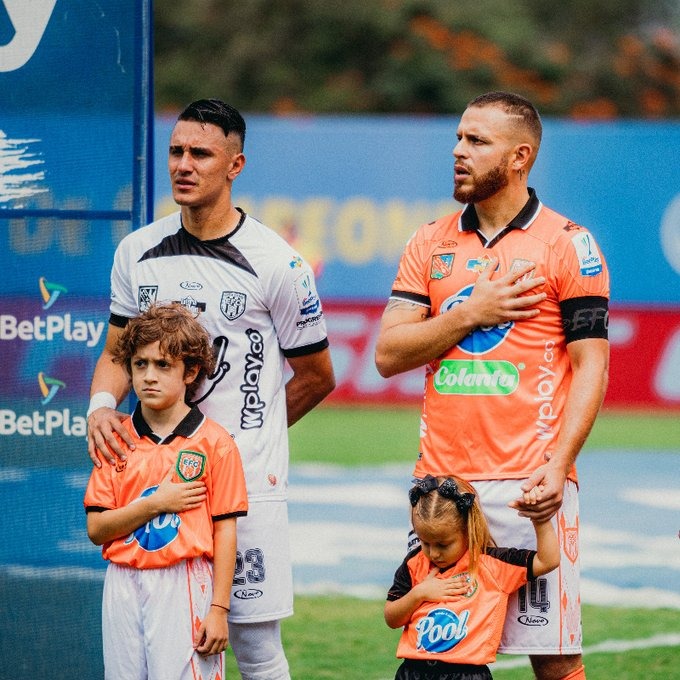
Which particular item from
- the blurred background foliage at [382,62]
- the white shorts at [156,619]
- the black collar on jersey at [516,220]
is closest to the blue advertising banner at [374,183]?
the black collar on jersey at [516,220]

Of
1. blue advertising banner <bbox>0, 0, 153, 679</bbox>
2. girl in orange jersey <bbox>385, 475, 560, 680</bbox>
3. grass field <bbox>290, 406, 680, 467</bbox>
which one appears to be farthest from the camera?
grass field <bbox>290, 406, 680, 467</bbox>

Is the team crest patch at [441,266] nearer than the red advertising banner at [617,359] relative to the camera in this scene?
Yes

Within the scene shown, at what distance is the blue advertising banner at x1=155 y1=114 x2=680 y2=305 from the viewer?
17.1 meters

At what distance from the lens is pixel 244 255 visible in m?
4.70

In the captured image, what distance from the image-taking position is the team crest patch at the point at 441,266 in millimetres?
4695

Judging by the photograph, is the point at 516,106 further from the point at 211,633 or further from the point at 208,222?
the point at 211,633

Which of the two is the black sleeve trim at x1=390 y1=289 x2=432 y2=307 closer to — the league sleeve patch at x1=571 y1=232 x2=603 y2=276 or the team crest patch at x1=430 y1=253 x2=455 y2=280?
the team crest patch at x1=430 y1=253 x2=455 y2=280

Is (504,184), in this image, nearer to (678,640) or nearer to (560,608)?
(560,608)

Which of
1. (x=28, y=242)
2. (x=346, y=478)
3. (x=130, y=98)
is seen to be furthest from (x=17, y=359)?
(x=346, y=478)

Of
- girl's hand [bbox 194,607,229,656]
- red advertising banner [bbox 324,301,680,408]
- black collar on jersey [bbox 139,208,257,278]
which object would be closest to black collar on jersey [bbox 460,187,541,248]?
black collar on jersey [bbox 139,208,257,278]

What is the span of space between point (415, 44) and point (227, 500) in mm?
28278

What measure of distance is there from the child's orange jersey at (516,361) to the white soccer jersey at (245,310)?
1.75 feet

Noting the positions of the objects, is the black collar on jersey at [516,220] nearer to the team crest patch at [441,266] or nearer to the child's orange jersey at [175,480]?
the team crest patch at [441,266]

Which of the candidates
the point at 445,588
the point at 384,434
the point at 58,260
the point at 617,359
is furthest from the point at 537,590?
the point at 617,359
